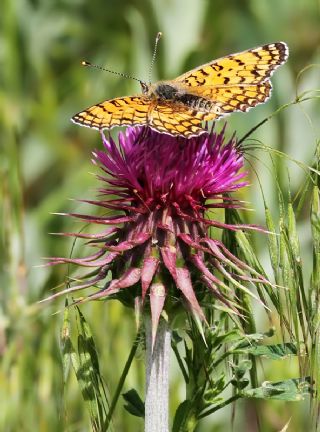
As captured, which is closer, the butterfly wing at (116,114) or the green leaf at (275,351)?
the green leaf at (275,351)

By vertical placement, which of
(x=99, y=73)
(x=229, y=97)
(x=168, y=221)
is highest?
(x=99, y=73)

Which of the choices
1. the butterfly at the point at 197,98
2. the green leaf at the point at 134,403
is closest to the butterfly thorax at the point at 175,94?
the butterfly at the point at 197,98

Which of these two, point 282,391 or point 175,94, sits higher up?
point 175,94

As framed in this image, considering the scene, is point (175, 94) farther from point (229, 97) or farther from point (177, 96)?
point (229, 97)

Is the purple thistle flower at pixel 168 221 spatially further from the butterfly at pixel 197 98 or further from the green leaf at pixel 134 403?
the green leaf at pixel 134 403

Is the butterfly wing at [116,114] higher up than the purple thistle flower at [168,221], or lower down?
higher up

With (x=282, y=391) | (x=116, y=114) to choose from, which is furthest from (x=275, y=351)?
(x=116, y=114)

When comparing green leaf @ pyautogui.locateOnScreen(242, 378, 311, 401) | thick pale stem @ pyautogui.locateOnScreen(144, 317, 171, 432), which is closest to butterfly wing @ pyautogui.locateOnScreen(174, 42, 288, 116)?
thick pale stem @ pyautogui.locateOnScreen(144, 317, 171, 432)
